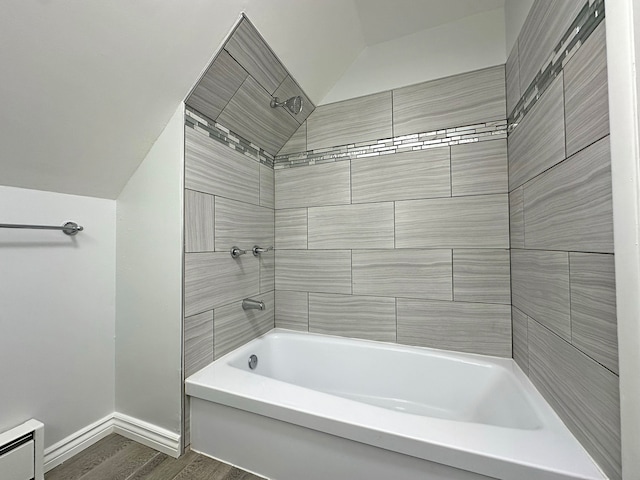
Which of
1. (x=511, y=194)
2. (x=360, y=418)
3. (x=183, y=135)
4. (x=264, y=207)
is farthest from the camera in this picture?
(x=264, y=207)

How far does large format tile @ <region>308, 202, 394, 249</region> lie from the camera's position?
175 centimetres

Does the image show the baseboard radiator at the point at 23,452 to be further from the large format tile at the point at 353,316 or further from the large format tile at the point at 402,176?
the large format tile at the point at 402,176

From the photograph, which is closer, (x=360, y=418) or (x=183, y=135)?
(x=360, y=418)

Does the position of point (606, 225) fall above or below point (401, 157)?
A: below

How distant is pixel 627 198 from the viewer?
25.3 inches

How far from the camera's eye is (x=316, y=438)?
1063 millimetres

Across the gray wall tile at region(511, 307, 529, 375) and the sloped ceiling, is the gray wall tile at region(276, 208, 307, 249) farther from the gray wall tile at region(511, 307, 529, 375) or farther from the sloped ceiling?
the gray wall tile at region(511, 307, 529, 375)

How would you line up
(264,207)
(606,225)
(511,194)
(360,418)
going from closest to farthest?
1. (606,225)
2. (360,418)
3. (511,194)
4. (264,207)

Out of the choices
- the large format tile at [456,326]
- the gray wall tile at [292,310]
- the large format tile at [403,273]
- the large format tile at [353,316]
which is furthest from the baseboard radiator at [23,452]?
the large format tile at [456,326]

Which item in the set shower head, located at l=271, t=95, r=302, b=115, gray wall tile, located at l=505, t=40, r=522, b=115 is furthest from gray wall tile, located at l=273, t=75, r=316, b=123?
gray wall tile, located at l=505, t=40, r=522, b=115

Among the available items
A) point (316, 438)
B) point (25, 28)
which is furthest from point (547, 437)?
point (25, 28)

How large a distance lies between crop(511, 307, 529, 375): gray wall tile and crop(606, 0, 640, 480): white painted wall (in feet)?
2.21

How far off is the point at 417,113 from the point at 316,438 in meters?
1.79

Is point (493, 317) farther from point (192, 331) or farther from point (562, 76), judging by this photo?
point (192, 331)
